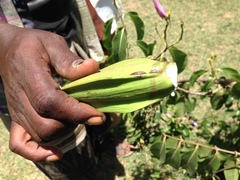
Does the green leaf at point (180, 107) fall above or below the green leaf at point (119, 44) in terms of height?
below

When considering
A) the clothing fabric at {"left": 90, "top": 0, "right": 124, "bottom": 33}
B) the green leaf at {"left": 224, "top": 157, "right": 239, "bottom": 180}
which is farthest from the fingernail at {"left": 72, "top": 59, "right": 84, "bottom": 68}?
the green leaf at {"left": 224, "top": 157, "right": 239, "bottom": 180}

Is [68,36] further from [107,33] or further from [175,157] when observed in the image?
[175,157]

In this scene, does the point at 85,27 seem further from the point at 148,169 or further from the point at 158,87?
the point at 148,169

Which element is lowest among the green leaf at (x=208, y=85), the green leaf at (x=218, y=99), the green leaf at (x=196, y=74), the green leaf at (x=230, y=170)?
the green leaf at (x=230, y=170)

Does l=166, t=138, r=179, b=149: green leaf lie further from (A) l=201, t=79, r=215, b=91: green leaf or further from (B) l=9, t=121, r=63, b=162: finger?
(B) l=9, t=121, r=63, b=162: finger

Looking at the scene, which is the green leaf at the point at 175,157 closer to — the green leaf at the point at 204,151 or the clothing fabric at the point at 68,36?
the green leaf at the point at 204,151

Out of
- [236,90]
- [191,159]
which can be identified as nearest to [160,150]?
[191,159]

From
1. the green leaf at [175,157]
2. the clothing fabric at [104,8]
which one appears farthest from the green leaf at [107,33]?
the green leaf at [175,157]
